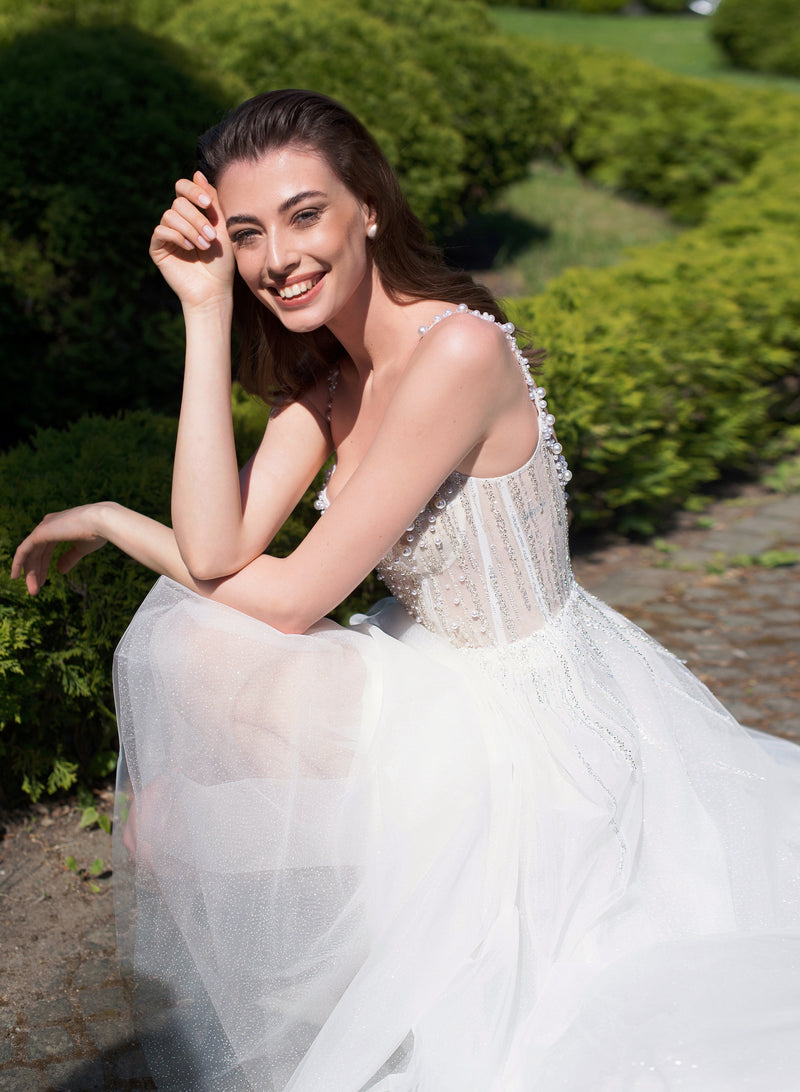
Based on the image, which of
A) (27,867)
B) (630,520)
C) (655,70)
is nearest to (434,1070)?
(27,867)

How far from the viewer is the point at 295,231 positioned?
227 cm

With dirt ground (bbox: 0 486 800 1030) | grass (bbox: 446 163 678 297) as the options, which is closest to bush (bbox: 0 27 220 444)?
dirt ground (bbox: 0 486 800 1030)

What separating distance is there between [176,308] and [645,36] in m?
26.8

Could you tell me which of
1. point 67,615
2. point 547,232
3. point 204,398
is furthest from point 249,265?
point 547,232

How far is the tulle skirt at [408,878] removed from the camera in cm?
201

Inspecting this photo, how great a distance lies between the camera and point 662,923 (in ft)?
7.08

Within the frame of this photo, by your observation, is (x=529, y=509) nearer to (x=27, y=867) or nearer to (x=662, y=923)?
(x=662, y=923)

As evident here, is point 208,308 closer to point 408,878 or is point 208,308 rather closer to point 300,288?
point 300,288

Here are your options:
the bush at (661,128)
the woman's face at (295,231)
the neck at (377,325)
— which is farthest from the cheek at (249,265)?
the bush at (661,128)

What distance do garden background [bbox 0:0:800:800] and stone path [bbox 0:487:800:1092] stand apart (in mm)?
325

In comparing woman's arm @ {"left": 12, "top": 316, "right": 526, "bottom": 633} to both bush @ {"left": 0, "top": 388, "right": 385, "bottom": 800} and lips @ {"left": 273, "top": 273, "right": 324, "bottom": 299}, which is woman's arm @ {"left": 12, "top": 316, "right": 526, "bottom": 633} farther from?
bush @ {"left": 0, "top": 388, "right": 385, "bottom": 800}

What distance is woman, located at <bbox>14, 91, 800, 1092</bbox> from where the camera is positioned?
204 centimetres

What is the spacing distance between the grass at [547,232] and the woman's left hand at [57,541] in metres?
6.18

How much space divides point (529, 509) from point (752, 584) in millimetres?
2938
